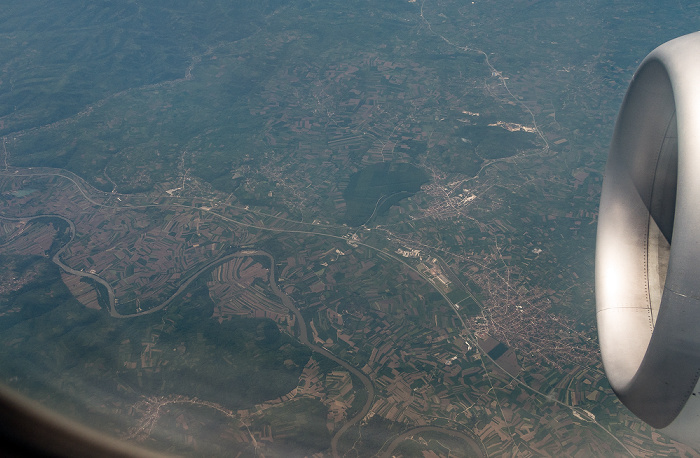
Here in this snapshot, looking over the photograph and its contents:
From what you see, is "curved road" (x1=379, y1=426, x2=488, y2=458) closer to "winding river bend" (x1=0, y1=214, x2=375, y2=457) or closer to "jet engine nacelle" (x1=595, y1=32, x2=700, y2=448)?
"winding river bend" (x1=0, y1=214, x2=375, y2=457)

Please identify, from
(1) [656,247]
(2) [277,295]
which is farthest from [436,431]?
(1) [656,247]

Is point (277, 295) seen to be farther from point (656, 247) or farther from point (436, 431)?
point (656, 247)

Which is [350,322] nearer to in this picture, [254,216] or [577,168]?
[254,216]

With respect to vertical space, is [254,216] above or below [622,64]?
below

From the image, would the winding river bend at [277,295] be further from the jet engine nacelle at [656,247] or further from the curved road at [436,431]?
the jet engine nacelle at [656,247]

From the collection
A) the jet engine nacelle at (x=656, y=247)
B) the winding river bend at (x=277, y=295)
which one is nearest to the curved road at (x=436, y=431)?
the winding river bend at (x=277, y=295)

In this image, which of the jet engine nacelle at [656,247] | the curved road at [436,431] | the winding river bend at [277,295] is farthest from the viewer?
the winding river bend at [277,295]

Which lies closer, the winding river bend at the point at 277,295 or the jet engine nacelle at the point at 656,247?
the jet engine nacelle at the point at 656,247

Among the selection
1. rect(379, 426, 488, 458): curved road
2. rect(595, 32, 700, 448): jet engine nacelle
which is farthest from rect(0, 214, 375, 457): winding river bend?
rect(595, 32, 700, 448): jet engine nacelle

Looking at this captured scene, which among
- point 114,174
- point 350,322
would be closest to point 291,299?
point 350,322
